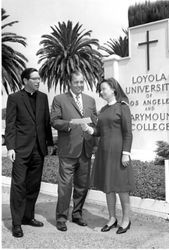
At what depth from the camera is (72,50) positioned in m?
30.6

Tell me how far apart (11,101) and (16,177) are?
0.91m

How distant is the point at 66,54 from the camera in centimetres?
3005

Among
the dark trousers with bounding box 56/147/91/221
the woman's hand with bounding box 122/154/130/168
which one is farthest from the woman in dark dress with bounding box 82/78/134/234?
the dark trousers with bounding box 56/147/91/221

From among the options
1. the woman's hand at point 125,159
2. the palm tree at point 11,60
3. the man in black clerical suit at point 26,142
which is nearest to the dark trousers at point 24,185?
the man in black clerical suit at point 26,142

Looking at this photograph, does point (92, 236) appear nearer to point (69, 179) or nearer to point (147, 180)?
point (69, 179)

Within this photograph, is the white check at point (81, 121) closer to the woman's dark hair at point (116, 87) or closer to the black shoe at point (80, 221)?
the woman's dark hair at point (116, 87)

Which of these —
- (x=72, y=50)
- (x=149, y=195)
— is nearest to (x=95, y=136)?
(x=149, y=195)

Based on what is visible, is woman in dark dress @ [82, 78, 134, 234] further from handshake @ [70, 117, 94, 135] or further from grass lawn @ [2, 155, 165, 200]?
grass lawn @ [2, 155, 165, 200]

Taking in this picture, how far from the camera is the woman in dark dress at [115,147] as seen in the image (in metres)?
4.09

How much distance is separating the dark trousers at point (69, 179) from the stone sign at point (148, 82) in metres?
4.71

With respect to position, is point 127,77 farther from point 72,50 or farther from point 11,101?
point 72,50

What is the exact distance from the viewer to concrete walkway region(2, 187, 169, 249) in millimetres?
3797

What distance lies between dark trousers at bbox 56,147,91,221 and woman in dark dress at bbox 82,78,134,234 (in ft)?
1.00

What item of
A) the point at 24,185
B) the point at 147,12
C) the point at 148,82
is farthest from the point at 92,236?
the point at 147,12
